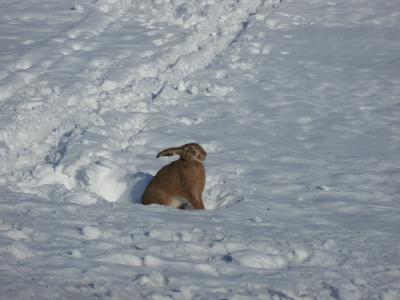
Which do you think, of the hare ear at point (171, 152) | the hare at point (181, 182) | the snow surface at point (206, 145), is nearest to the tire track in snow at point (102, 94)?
the snow surface at point (206, 145)

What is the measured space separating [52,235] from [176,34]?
8517mm

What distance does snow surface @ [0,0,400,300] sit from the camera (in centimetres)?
446

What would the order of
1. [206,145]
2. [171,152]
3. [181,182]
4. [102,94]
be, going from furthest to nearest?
[102,94], [206,145], [181,182], [171,152]

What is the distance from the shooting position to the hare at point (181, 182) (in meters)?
6.75

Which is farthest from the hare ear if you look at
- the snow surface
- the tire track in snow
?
the tire track in snow

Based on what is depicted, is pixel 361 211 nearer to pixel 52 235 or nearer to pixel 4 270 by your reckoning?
pixel 52 235

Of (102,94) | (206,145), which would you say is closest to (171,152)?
(206,145)

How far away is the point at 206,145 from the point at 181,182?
1.67 metres

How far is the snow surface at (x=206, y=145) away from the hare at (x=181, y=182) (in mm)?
331

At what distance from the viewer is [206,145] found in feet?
27.6

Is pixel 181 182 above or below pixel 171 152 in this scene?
below

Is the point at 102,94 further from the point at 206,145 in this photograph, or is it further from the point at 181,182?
the point at 181,182

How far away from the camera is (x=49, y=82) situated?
32.3ft

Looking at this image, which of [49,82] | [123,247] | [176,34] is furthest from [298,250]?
[176,34]
